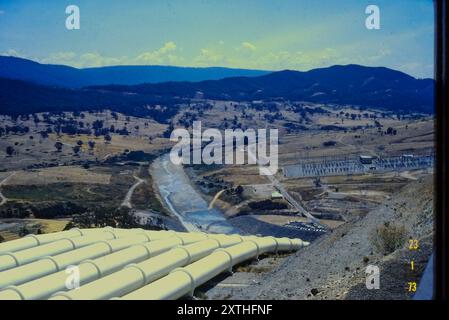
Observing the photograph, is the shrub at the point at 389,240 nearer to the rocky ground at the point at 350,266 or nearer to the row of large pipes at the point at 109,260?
the rocky ground at the point at 350,266

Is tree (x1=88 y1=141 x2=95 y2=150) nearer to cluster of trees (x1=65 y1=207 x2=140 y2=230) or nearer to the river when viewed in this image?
the river

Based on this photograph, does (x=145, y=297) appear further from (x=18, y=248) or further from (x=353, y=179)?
(x=353, y=179)

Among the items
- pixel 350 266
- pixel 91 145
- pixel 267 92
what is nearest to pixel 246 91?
pixel 267 92

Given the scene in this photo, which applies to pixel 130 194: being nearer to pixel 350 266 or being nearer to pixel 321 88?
pixel 350 266

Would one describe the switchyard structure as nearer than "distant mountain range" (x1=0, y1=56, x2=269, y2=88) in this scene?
Yes

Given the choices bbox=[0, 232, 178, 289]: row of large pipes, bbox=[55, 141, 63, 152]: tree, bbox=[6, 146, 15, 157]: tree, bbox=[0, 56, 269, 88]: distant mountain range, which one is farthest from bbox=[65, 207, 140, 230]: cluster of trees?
bbox=[0, 56, 269, 88]: distant mountain range

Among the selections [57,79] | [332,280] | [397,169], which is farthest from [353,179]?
[57,79]
